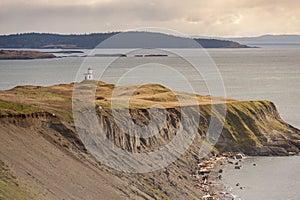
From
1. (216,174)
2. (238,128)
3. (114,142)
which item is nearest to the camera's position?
(114,142)

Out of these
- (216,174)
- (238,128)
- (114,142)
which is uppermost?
(114,142)

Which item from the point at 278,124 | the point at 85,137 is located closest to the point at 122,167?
the point at 85,137

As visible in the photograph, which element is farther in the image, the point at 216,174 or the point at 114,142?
the point at 216,174

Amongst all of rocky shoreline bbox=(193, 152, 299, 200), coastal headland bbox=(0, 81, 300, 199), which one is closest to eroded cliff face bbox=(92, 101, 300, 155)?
coastal headland bbox=(0, 81, 300, 199)

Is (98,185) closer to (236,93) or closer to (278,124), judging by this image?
(278,124)

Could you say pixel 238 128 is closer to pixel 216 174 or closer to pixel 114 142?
pixel 216 174

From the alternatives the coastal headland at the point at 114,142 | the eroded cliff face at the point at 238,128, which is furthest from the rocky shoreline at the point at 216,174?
the eroded cliff face at the point at 238,128

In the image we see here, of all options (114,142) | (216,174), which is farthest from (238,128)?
(114,142)

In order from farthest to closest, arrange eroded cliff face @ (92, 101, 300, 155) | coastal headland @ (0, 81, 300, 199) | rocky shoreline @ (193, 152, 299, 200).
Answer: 1. eroded cliff face @ (92, 101, 300, 155)
2. rocky shoreline @ (193, 152, 299, 200)
3. coastal headland @ (0, 81, 300, 199)

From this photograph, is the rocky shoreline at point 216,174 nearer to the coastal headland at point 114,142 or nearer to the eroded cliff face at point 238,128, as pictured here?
the coastal headland at point 114,142

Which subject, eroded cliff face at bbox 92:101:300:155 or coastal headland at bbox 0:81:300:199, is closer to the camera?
coastal headland at bbox 0:81:300:199

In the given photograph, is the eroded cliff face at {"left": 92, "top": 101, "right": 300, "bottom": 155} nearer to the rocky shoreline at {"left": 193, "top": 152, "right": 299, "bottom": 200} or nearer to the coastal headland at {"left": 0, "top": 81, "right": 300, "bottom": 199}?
the coastal headland at {"left": 0, "top": 81, "right": 300, "bottom": 199}

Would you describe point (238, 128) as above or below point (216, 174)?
above
